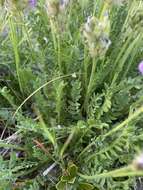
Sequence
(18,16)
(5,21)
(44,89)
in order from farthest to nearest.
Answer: (5,21), (44,89), (18,16)

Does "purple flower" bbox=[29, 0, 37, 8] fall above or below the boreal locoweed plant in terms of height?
above

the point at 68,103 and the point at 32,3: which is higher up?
the point at 32,3

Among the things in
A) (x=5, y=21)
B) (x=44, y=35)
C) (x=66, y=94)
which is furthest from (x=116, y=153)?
(x=5, y=21)

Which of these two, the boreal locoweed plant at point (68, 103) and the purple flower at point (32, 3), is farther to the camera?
the purple flower at point (32, 3)

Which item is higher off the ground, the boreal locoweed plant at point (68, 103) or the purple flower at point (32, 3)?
the purple flower at point (32, 3)

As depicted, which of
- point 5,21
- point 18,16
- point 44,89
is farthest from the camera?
point 5,21

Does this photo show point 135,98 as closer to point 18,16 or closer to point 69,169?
point 69,169

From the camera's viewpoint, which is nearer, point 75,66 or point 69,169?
point 69,169

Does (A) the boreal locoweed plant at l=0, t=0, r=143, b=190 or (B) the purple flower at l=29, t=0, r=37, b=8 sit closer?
(A) the boreal locoweed plant at l=0, t=0, r=143, b=190
